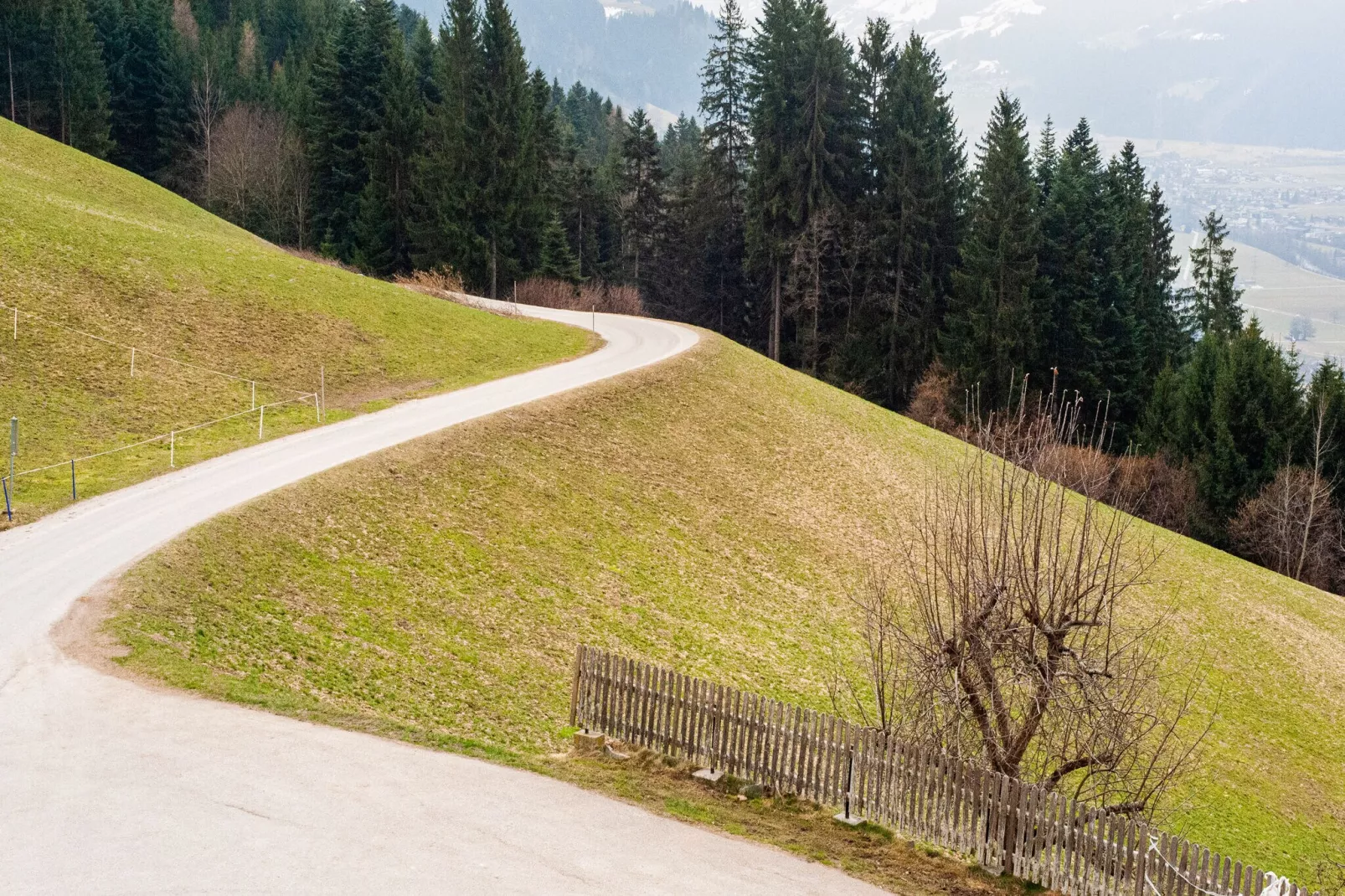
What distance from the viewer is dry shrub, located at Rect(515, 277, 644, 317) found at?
7038 cm

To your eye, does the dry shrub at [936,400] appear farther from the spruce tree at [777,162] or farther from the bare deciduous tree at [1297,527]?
the bare deciduous tree at [1297,527]

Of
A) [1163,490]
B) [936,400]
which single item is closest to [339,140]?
[936,400]

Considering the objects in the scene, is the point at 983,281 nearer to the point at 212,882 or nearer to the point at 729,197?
the point at 729,197

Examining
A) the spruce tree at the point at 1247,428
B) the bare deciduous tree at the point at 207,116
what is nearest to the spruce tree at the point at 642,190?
the bare deciduous tree at the point at 207,116

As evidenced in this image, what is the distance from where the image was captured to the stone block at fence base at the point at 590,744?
16891 mm

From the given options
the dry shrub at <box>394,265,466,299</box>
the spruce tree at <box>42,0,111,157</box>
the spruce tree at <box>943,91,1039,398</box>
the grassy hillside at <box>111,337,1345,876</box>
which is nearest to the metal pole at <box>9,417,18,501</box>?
the grassy hillside at <box>111,337,1345,876</box>

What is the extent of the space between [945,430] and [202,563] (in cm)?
5309

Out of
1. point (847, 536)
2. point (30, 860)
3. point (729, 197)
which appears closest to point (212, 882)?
point (30, 860)

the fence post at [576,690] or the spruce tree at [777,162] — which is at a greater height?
the spruce tree at [777,162]

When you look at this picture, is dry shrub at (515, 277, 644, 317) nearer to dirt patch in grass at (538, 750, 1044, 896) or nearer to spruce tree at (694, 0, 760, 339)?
spruce tree at (694, 0, 760, 339)

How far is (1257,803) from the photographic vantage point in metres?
24.2

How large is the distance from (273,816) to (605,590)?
47.3 feet

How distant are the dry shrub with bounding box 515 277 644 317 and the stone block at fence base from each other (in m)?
50.6

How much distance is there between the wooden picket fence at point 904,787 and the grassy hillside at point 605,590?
7.93 feet
